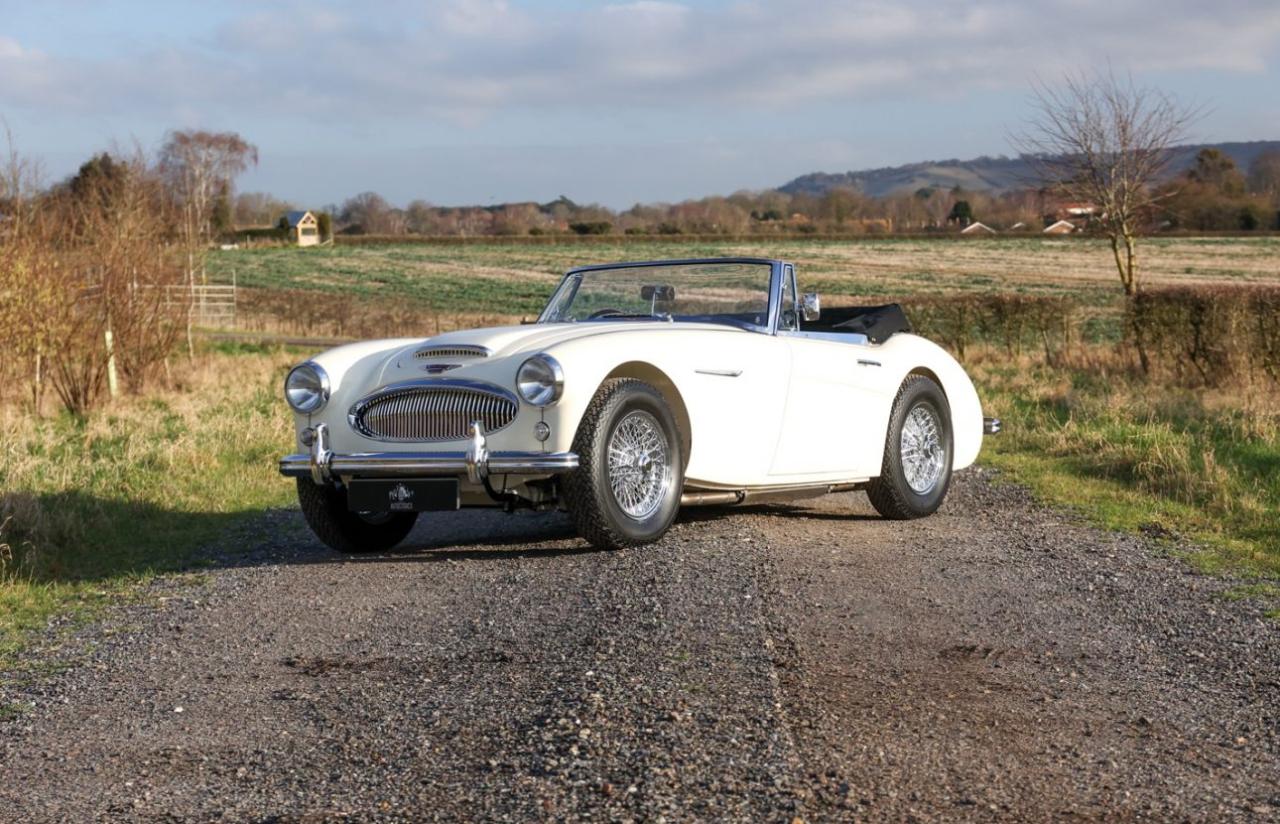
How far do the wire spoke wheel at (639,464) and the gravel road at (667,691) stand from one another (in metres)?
0.25

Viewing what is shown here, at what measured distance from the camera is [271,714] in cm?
456

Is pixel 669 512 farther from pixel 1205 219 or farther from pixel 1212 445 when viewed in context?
pixel 1205 219

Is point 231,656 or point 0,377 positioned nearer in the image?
point 231,656

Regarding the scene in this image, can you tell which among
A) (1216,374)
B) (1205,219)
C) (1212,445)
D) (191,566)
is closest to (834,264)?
(1205,219)

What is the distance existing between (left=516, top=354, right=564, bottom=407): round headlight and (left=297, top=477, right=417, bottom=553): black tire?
1.38 m

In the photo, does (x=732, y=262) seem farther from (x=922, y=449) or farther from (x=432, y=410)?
(x=432, y=410)

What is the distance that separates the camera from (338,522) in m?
7.56

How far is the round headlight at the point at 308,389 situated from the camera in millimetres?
7133

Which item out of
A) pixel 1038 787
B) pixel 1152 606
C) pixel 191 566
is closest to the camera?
pixel 1038 787

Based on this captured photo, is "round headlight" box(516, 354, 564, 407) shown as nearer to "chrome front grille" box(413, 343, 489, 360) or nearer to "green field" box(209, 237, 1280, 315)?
"chrome front grille" box(413, 343, 489, 360)

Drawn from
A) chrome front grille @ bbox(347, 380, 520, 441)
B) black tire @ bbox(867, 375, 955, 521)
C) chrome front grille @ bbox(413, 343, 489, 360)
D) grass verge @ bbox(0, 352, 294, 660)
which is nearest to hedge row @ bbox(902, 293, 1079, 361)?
grass verge @ bbox(0, 352, 294, 660)

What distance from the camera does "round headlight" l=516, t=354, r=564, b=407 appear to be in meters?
6.54

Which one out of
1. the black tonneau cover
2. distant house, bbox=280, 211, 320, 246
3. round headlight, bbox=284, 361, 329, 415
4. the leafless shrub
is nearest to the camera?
round headlight, bbox=284, 361, 329, 415

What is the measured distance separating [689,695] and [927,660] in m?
0.99
